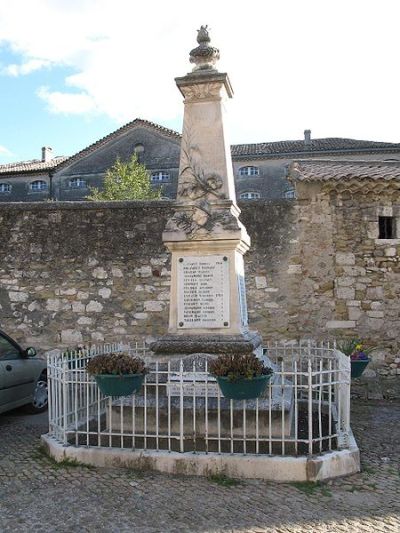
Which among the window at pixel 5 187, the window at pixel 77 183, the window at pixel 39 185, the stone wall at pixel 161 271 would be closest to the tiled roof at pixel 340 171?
the stone wall at pixel 161 271

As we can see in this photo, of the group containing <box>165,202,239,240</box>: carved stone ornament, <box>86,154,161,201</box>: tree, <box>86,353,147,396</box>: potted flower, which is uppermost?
<box>86,154,161,201</box>: tree

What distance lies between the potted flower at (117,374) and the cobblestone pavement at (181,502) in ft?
2.42

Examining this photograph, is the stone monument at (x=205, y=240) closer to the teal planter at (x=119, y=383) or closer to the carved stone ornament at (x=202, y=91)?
the carved stone ornament at (x=202, y=91)

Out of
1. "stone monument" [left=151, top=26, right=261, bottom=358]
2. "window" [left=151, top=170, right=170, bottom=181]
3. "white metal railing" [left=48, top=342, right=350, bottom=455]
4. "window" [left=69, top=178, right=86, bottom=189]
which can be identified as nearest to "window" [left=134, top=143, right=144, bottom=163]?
"window" [left=151, top=170, right=170, bottom=181]

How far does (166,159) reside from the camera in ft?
103

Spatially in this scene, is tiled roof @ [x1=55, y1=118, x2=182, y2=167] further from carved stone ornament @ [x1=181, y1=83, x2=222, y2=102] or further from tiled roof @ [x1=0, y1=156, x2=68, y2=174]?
carved stone ornament @ [x1=181, y1=83, x2=222, y2=102]

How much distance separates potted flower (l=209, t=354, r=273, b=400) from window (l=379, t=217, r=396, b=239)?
5913mm

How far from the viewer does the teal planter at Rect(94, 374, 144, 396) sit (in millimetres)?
4973

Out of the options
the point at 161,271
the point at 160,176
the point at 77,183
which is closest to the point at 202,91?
the point at 161,271

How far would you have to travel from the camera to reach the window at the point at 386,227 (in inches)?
387

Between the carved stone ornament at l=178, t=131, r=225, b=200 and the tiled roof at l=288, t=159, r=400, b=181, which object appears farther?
the tiled roof at l=288, t=159, r=400, b=181

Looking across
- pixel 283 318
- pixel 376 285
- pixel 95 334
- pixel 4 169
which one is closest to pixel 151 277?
pixel 95 334

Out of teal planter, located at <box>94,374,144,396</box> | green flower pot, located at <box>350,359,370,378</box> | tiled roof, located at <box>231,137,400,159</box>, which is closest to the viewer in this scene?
teal planter, located at <box>94,374,144,396</box>

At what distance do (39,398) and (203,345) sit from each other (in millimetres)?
3299
